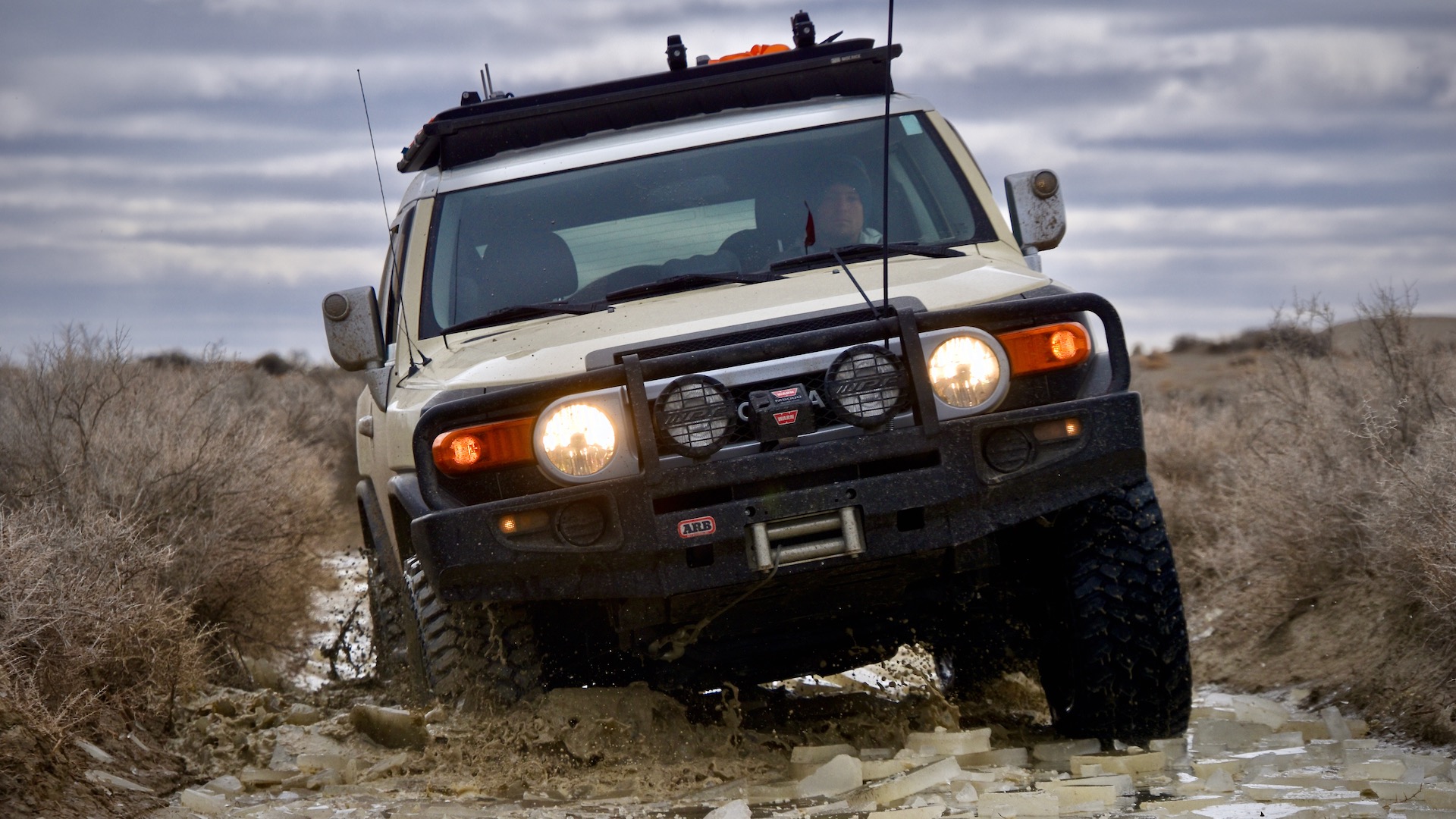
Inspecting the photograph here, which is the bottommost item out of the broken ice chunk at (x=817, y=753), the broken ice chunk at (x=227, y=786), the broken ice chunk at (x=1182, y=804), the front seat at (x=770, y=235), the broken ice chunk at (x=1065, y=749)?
the broken ice chunk at (x=1182, y=804)

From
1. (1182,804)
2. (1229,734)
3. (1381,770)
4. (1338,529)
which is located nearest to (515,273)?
(1182,804)

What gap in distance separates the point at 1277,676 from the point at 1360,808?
2.82 m

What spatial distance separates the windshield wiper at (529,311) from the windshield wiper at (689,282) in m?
0.10

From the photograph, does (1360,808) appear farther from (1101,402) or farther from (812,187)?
(812,187)

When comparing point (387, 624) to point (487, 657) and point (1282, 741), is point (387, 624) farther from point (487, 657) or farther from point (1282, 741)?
point (1282, 741)

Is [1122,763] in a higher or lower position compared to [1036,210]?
lower

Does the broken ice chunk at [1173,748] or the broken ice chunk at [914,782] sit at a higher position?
the broken ice chunk at [914,782]

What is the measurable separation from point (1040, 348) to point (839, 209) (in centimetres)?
130

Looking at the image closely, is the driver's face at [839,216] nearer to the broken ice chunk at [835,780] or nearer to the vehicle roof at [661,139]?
the vehicle roof at [661,139]

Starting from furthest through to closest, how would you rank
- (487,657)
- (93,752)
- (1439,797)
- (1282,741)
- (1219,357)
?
(1219,357) < (1282,741) < (93,752) < (487,657) < (1439,797)

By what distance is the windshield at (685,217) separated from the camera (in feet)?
17.6

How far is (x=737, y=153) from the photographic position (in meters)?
5.68

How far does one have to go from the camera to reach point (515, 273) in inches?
213

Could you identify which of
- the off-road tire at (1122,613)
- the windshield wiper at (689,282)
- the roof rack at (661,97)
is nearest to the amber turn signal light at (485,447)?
the windshield wiper at (689,282)
